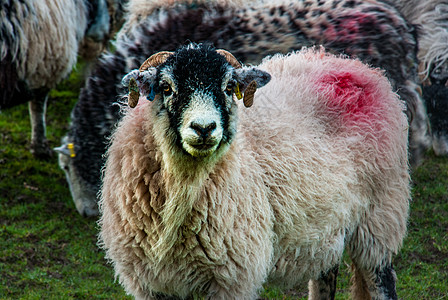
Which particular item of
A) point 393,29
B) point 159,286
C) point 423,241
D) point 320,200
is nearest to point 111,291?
point 159,286

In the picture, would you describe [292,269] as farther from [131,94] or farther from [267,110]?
[131,94]

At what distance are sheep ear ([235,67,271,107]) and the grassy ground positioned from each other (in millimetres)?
2228

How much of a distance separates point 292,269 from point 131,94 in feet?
4.84

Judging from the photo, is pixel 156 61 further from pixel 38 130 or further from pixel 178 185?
pixel 38 130

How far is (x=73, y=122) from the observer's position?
5.77 metres

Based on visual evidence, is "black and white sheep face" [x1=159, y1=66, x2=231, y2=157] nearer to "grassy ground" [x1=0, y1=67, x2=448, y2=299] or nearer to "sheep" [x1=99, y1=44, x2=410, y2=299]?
"sheep" [x1=99, y1=44, x2=410, y2=299]

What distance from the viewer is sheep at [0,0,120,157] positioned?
20.6ft

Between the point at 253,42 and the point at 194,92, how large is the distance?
9.30 ft

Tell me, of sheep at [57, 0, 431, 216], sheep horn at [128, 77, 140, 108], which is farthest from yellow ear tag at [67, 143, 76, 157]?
sheep horn at [128, 77, 140, 108]

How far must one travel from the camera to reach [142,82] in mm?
3246

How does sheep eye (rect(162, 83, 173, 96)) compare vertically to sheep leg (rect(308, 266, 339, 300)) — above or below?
above

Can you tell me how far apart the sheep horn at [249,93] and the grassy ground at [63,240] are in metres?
2.20

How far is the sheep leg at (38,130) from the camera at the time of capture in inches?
297

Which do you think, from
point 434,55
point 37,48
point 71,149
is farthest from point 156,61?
point 434,55
